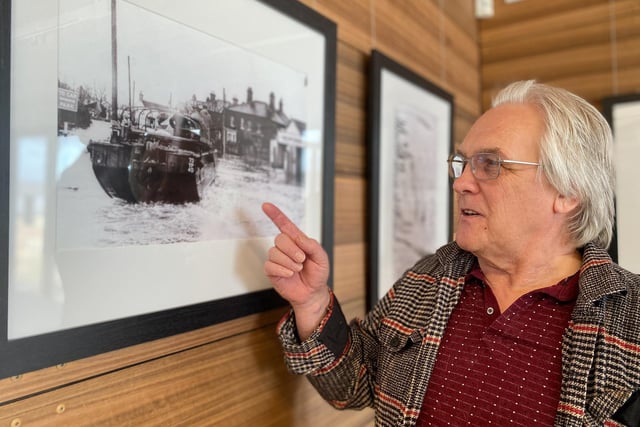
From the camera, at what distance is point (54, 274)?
0.59 meters

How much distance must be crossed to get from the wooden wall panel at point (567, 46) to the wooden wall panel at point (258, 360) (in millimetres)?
374

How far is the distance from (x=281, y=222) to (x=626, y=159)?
1269 millimetres

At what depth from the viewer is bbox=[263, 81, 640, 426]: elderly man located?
0.78m

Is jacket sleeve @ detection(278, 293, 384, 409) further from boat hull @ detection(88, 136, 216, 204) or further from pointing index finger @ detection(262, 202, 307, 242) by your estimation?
boat hull @ detection(88, 136, 216, 204)

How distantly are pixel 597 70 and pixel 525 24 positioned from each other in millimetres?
341

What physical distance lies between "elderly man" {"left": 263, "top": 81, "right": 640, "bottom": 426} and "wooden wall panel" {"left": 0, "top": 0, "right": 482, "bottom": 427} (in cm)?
11

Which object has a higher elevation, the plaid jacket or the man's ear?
the man's ear

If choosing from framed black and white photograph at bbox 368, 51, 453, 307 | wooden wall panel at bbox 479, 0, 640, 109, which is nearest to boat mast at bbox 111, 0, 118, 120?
framed black and white photograph at bbox 368, 51, 453, 307

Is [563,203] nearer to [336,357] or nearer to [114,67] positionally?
[336,357]

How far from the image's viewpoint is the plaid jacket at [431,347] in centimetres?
72

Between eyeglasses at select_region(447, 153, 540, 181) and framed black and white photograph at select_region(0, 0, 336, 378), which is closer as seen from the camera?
framed black and white photograph at select_region(0, 0, 336, 378)

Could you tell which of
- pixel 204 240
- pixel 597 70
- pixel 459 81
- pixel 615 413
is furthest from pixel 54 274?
pixel 597 70

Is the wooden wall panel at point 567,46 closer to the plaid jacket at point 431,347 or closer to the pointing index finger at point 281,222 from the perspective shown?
the plaid jacket at point 431,347

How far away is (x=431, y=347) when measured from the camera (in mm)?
871
